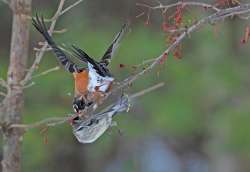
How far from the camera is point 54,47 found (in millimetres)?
1714

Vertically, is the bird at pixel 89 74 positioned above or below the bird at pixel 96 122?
above

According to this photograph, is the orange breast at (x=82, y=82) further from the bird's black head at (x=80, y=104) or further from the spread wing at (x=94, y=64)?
the spread wing at (x=94, y=64)

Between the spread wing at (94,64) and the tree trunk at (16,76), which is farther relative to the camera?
the tree trunk at (16,76)

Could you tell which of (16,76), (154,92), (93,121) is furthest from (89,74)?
(154,92)

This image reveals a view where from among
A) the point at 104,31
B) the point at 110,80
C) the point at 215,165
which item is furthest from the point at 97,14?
the point at 110,80

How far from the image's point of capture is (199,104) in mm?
3959

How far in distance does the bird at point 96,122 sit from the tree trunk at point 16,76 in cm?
37

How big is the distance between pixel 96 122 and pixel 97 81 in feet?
0.33

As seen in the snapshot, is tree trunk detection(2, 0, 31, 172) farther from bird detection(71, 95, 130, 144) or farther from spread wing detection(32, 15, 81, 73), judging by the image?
bird detection(71, 95, 130, 144)

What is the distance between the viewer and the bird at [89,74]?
5.21ft

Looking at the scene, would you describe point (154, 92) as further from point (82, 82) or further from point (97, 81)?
point (97, 81)

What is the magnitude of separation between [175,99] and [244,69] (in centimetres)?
54

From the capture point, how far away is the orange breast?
176 centimetres

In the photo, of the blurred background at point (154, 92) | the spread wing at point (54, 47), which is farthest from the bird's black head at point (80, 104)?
the blurred background at point (154, 92)
